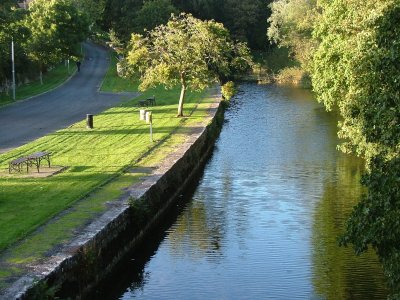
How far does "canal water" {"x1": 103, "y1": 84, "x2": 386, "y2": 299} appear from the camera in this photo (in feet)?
61.9

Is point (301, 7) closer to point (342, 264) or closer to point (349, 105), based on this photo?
point (349, 105)

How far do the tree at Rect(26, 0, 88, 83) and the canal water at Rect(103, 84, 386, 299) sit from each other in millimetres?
36085

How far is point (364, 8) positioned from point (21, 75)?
44950 millimetres

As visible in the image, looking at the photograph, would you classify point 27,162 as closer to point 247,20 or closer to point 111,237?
point 111,237

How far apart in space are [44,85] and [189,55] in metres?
28.6

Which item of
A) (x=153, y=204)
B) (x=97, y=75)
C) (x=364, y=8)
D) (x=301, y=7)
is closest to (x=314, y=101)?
(x=301, y=7)

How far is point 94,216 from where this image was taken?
20.5 metres

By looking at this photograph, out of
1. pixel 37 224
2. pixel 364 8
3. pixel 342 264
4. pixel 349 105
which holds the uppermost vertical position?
pixel 364 8

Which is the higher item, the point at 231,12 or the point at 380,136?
the point at 231,12

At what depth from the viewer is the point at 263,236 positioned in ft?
76.9

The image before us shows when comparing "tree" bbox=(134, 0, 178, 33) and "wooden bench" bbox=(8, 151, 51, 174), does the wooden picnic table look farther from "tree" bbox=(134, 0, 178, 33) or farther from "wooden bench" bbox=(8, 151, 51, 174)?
"tree" bbox=(134, 0, 178, 33)

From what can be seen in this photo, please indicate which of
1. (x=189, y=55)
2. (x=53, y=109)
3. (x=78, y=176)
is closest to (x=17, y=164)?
(x=78, y=176)

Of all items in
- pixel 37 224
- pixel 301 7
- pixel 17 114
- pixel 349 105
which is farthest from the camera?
pixel 301 7

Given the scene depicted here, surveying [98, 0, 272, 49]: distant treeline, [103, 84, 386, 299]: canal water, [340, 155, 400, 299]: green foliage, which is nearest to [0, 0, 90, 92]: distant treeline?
[98, 0, 272, 49]: distant treeline
